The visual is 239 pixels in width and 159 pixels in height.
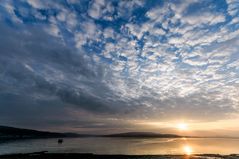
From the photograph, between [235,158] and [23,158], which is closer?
[23,158]

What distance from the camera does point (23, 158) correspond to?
60750 mm

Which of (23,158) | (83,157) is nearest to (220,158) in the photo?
(83,157)

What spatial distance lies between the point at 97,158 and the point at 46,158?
55.2ft

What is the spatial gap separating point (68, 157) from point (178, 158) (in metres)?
37.4

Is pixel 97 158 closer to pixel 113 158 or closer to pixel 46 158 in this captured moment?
pixel 113 158

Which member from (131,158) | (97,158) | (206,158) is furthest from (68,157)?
(206,158)

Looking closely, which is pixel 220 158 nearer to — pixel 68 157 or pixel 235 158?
pixel 235 158

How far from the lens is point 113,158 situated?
6562cm

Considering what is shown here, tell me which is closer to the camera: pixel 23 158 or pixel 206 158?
pixel 23 158

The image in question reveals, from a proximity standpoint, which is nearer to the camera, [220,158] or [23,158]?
[23,158]

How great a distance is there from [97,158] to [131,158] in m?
11.5

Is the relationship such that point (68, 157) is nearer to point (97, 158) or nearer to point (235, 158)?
point (97, 158)

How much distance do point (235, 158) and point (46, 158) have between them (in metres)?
63.6

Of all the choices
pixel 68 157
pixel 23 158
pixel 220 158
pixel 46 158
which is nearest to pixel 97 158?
pixel 68 157
